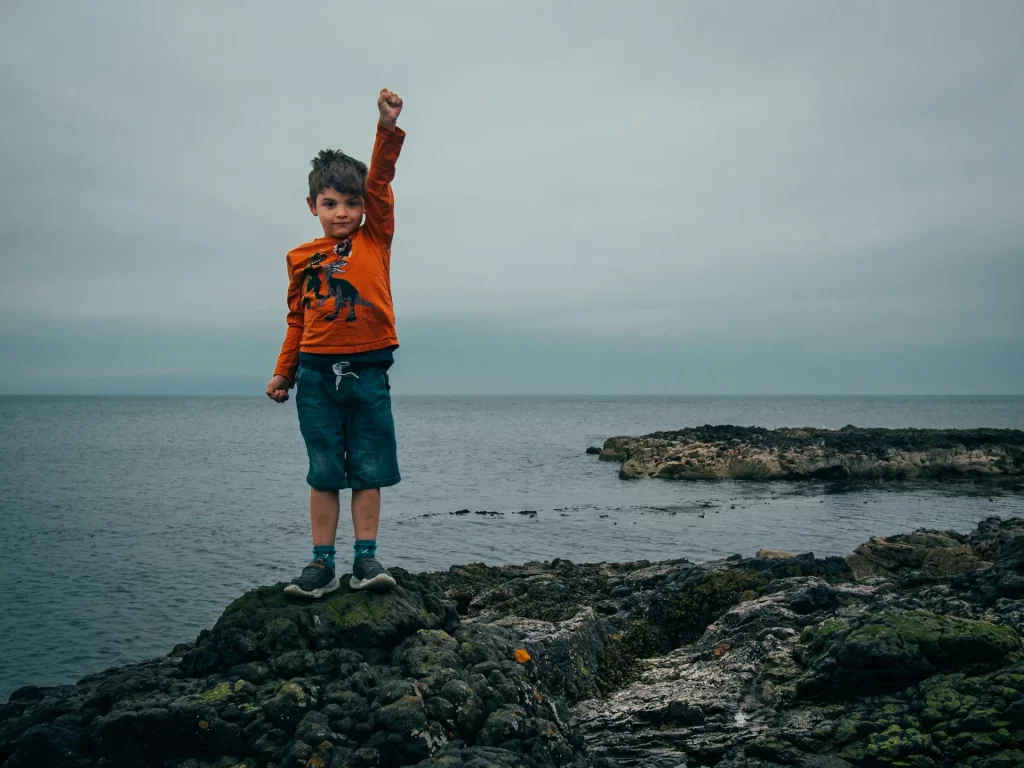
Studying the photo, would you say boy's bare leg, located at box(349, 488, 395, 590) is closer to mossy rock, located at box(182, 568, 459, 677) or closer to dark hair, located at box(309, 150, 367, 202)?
mossy rock, located at box(182, 568, 459, 677)

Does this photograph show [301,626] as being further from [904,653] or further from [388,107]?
[904,653]

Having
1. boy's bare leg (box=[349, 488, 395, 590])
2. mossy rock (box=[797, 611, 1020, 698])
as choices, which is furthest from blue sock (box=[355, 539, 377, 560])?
mossy rock (box=[797, 611, 1020, 698])

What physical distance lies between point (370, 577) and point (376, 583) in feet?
0.25

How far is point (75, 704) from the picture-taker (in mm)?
4848

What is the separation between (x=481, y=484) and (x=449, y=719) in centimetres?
3114

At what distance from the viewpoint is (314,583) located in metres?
5.32

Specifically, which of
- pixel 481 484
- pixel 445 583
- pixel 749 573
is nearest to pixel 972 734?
pixel 749 573

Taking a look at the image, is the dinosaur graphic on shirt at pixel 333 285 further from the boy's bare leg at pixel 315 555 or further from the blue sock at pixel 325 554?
the blue sock at pixel 325 554

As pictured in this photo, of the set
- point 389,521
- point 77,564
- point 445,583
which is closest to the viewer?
point 445,583

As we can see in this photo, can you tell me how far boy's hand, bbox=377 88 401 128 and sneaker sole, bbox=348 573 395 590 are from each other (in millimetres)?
2963

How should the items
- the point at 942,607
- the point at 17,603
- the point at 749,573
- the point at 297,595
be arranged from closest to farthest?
the point at 297,595 < the point at 942,607 < the point at 749,573 < the point at 17,603

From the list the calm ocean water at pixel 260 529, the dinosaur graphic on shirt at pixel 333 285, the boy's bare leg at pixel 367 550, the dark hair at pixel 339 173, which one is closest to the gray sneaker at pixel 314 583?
the boy's bare leg at pixel 367 550

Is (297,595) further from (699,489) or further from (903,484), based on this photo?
(903,484)

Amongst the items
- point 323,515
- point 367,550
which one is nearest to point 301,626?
point 367,550
